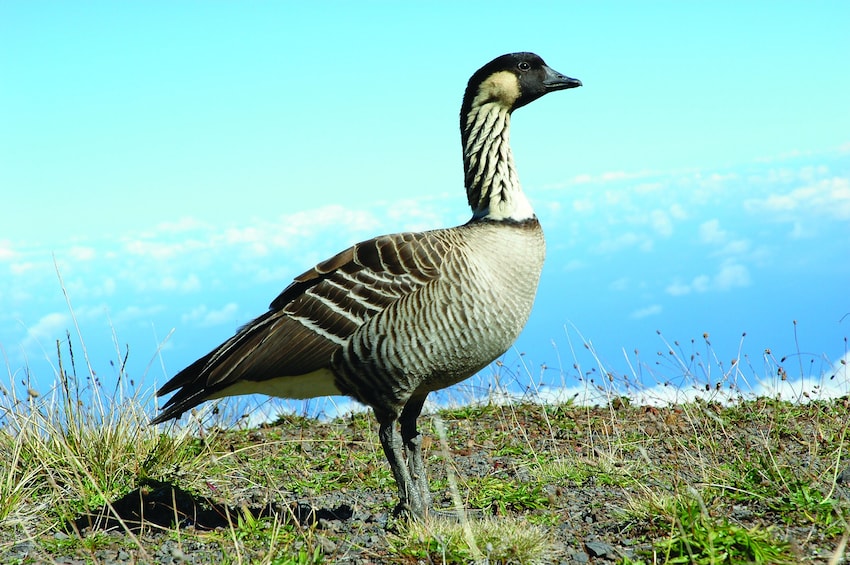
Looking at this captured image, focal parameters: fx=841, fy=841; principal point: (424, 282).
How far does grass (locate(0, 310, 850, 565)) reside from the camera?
5.40 m

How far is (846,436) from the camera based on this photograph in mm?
8273

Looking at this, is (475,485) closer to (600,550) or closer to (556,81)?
(600,550)

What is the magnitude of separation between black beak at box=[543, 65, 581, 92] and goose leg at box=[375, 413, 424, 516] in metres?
3.15

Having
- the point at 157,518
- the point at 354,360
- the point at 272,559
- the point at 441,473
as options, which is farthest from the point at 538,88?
the point at 157,518

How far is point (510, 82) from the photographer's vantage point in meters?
7.04

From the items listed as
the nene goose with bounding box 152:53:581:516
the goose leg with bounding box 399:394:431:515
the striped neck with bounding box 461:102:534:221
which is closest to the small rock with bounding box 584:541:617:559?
the nene goose with bounding box 152:53:581:516

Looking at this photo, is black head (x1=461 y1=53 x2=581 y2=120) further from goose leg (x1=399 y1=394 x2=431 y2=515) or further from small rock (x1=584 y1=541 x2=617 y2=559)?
small rock (x1=584 y1=541 x2=617 y2=559)

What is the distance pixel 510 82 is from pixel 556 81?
51cm

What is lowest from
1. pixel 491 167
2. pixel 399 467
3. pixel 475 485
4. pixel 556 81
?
pixel 475 485

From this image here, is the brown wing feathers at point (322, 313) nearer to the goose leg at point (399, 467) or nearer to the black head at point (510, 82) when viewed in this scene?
the goose leg at point (399, 467)

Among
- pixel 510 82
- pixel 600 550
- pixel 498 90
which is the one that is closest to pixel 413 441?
pixel 600 550

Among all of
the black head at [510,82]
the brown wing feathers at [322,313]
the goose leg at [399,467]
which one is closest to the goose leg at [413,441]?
the goose leg at [399,467]

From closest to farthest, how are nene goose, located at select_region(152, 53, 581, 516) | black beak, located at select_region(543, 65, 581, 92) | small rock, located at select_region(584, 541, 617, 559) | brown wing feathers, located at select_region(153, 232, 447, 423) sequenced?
small rock, located at select_region(584, 541, 617, 559) < nene goose, located at select_region(152, 53, 581, 516) < brown wing feathers, located at select_region(153, 232, 447, 423) < black beak, located at select_region(543, 65, 581, 92)

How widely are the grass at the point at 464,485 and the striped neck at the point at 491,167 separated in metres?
2.20
